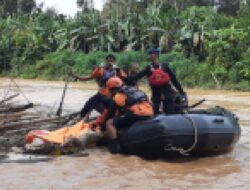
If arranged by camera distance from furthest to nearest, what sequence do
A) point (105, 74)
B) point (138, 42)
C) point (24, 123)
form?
1. point (138, 42)
2. point (105, 74)
3. point (24, 123)

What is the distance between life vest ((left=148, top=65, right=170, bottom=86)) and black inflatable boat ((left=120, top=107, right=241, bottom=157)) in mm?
715

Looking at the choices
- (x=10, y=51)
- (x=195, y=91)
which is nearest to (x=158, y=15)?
(x=195, y=91)

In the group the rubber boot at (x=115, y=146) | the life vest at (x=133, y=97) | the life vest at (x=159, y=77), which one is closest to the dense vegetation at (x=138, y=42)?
the life vest at (x=159, y=77)

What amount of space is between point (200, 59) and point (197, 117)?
20.6 m

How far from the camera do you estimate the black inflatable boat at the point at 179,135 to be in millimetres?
8312

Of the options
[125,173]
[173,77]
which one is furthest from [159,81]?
[125,173]

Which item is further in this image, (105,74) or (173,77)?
(105,74)

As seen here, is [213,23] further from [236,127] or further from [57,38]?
[236,127]

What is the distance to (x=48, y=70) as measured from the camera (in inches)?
1340

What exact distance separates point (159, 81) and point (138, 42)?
71.1 ft

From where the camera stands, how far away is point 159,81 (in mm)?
9289

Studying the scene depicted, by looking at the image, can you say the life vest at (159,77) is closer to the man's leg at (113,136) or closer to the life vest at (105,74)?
the life vest at (105,74)

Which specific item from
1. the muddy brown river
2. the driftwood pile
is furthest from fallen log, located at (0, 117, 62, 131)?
the muddy brown river

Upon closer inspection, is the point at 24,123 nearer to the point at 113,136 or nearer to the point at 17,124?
the point at 17,124
